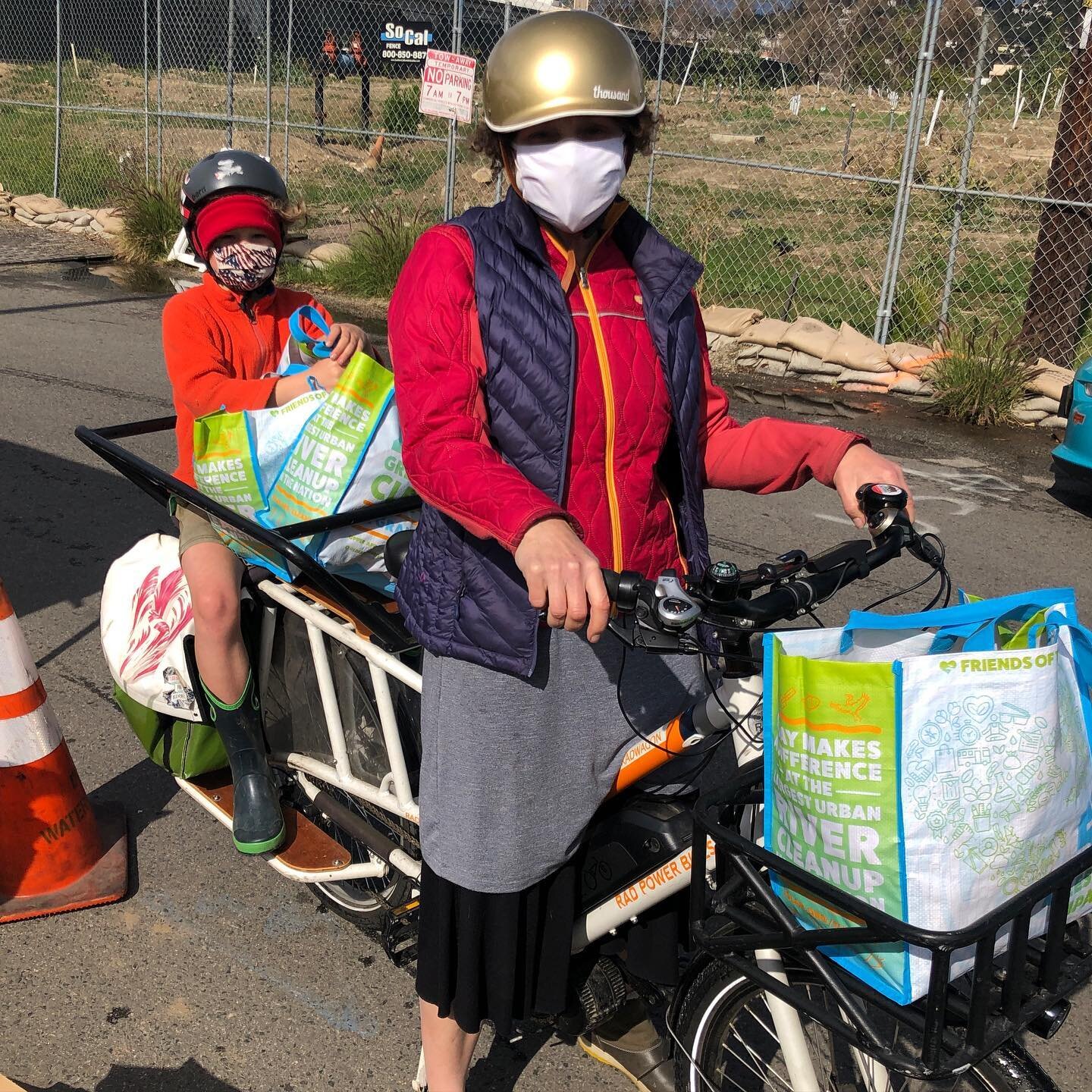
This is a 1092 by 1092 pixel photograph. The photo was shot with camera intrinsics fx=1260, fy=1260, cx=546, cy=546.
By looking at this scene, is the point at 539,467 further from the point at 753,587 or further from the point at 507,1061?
the point at 507,1061

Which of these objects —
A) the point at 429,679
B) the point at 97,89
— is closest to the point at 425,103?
the point at 429,679

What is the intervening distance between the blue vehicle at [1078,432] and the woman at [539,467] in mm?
5375

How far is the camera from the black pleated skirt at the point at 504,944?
7.80 ft

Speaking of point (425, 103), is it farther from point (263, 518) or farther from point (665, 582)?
point (665, 582)

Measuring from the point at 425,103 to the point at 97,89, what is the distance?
17960 millimetres

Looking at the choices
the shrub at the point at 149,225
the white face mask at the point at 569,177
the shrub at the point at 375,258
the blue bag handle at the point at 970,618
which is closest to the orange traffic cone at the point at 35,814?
the white face mask at the point at 569,177

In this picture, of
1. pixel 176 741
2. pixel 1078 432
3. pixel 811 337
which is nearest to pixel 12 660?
pixel 176 741

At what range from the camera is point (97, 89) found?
26312 millimetres

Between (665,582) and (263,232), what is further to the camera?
(263,232)

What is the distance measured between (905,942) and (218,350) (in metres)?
2.53

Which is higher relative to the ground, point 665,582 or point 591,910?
point 665,582

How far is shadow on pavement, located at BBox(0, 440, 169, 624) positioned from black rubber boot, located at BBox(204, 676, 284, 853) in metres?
1.92

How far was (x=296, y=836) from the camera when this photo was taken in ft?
11.2

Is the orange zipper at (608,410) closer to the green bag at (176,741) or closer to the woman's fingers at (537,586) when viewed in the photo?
the woman's fingers at (537,586)
